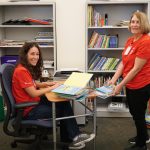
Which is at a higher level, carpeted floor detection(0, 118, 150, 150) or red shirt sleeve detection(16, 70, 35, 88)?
red shirt sleeve detection(16, 70, 35, 88)

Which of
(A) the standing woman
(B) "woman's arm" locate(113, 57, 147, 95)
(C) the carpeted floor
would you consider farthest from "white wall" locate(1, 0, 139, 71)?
(B) "woman's arm" locate(113, 57, 147, 95)

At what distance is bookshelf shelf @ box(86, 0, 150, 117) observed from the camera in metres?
3.87

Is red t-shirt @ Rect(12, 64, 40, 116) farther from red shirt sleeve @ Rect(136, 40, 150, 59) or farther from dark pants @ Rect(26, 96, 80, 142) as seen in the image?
red shirt sleeve @ Rect(136, 40, 150, 59)

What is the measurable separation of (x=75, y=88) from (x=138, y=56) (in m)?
0.67

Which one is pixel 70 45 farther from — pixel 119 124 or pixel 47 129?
pixel 47 129

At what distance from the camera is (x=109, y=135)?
337 cm

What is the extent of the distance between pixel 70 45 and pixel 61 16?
1.47 ft

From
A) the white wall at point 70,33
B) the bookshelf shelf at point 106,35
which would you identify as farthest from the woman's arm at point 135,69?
the white wall at point 70,33

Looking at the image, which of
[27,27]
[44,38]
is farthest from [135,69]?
[27,27]

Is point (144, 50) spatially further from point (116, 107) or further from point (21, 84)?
point (116, 107)

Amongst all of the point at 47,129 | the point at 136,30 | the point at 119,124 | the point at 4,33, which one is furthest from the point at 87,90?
the point at 4,33

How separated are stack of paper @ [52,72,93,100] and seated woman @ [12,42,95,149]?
15 cm

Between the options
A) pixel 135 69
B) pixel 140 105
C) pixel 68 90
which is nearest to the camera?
pixel 68 90

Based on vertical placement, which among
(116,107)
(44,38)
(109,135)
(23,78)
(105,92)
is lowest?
(109,135)
